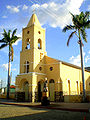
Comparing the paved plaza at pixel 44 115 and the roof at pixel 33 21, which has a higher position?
the roof at pixel 33 21

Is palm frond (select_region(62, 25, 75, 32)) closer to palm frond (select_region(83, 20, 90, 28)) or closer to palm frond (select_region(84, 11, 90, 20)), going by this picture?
palm frond (select_region(83, 20, 90, 28))

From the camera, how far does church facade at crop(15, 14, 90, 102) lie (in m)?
20.9

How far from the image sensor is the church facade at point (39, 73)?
2094 centimetres

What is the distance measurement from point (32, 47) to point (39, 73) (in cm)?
431

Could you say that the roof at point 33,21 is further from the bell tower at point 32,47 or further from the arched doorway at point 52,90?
the arched doorway at point 52,90

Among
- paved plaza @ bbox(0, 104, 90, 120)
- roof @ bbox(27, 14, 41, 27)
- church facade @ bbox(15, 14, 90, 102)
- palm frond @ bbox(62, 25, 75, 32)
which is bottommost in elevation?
paved plaza @ bbox(0, 104, 90, 120)

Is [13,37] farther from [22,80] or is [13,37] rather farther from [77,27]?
[77,27]

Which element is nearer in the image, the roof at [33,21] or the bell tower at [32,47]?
the bell tower at [32,47]

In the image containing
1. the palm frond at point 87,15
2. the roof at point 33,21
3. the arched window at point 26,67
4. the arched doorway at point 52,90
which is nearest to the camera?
the palm frond at point 87,15

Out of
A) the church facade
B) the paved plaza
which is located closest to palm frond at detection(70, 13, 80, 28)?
the church facade

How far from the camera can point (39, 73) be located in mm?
21953

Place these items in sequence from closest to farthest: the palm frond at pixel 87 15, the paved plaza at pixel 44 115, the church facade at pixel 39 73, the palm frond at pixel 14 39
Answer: the paved plaza at pixel 44 115 < the palm frond at pixel 87 15 < the church facade at pixel 39 73 < the palm frond at pixel 14 39

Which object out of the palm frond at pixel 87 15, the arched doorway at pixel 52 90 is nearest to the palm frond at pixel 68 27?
the palm frond at pixel 87 15

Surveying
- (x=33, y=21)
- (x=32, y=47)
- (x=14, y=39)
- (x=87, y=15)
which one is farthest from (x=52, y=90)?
(x=14, y=39)
